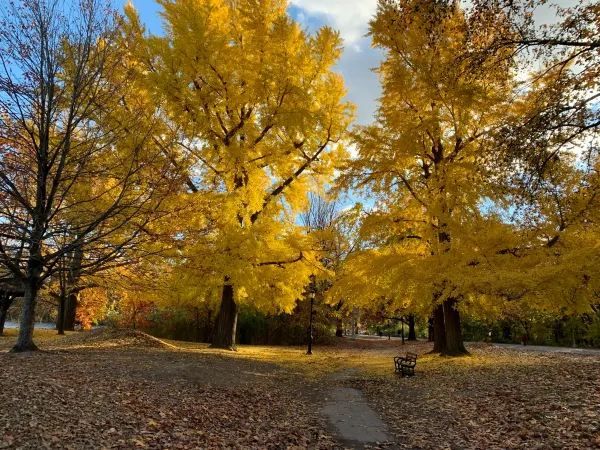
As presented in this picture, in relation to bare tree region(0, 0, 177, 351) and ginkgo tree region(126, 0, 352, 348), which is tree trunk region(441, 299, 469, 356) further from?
bare tree region(0, 0, 177, 351)

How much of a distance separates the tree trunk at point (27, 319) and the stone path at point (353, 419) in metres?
7.83

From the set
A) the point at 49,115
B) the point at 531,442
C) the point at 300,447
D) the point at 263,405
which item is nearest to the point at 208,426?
the point at 300,447

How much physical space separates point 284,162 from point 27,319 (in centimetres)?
963

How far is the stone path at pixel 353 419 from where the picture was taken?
7004 mm

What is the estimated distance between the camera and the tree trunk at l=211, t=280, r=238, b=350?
17.3 metres

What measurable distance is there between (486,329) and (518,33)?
30881 millimetres

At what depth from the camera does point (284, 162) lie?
16281 mm

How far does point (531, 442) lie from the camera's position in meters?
6.12

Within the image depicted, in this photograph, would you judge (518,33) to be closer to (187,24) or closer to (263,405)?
(263,405)

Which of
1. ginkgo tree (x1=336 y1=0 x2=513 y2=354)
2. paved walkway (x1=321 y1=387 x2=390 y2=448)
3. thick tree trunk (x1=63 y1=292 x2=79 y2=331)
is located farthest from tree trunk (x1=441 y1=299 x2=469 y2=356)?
thick tree trunk (x1=63 y1=292 x2=79 y2=331)

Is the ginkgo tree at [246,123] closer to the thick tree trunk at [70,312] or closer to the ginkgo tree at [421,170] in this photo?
the ginkgo tree at [421,170]

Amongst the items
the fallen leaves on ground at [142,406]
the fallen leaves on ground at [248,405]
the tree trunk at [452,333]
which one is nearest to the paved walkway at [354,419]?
the fallen leaves on ground at [248,405]

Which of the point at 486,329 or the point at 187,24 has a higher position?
the point at 187,24

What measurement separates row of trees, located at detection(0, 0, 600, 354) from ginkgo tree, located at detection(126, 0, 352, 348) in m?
0.07
